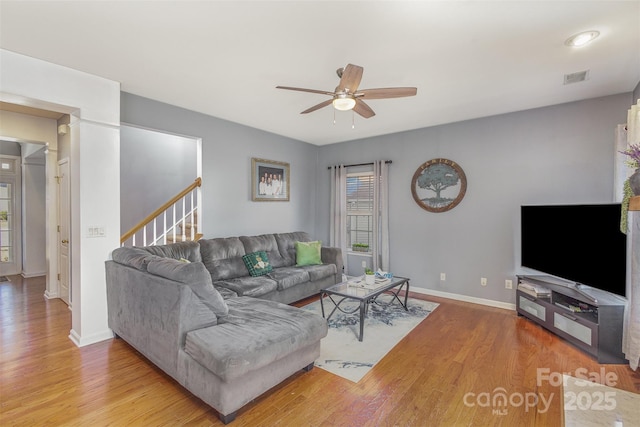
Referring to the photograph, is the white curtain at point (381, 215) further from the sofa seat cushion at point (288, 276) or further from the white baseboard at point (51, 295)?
the white baseboard at point (51, 295)

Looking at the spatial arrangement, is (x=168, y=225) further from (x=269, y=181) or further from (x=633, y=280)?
(x=633, y=280)

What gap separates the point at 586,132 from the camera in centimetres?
358

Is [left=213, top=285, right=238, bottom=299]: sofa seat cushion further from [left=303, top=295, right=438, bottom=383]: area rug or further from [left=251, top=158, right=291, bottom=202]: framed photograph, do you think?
[left=251, top=158, right=291, bottom=202]: framed photograph

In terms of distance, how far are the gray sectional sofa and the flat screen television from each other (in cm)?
271

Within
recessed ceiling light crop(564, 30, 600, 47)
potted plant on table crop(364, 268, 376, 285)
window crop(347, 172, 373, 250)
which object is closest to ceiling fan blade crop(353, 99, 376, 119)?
recessed ceiling light crop(564, 30, 600, 47)

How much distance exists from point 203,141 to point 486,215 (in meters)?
4.16

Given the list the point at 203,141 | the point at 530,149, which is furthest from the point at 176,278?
the point at 530,149

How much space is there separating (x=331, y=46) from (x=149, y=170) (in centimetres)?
456

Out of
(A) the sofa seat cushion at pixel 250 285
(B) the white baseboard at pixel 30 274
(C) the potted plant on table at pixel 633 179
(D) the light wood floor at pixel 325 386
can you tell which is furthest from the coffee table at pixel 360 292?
(B) the white baseboard at pixel 30 274

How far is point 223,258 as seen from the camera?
3973mm

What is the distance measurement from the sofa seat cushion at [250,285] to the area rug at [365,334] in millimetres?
733

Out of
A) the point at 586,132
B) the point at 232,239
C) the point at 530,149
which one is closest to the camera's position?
the point at 586,132

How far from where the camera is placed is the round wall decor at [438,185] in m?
4.51

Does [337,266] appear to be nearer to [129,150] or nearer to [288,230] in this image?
[288,230]
